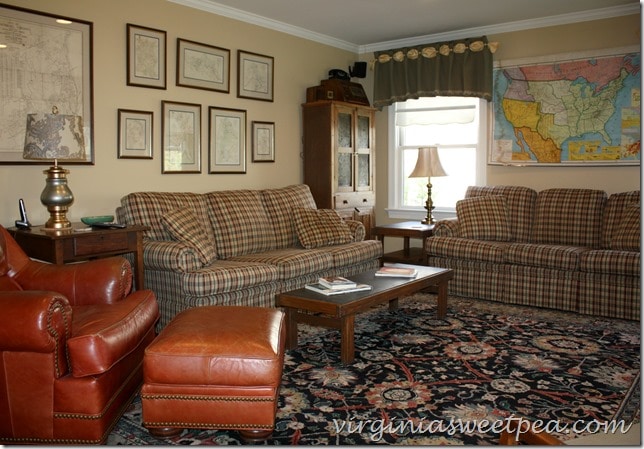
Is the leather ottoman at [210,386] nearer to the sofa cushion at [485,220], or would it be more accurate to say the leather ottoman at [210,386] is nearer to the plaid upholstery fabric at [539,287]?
the plaid upholstery fabric at [539,287]

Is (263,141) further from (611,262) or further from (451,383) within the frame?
(451,383)

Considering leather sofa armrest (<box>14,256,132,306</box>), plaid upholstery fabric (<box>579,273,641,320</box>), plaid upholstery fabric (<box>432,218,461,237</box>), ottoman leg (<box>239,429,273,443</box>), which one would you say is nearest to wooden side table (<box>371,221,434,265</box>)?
plaid upholstery fabric (<box>432,218,461,237</box>)

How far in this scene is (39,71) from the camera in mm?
3961

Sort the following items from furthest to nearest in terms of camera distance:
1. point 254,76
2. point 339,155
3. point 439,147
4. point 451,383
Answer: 1. point 439,147
2. point 339,155
3. point 254,76
4. point 451,383

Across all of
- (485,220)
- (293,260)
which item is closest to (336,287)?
(293,260)

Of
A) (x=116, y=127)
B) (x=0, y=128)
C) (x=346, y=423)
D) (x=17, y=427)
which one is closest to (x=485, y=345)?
(x=346, y=423)

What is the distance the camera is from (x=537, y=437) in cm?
151

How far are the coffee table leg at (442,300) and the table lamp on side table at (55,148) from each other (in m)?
2.56

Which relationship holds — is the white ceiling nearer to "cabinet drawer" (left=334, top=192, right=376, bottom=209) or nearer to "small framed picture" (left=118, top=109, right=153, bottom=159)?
"small framed picture" (left=118, top=109, right=153, bottom=159)

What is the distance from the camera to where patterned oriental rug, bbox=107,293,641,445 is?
254cm

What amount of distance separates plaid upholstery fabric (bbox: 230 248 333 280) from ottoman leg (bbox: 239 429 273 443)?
6.22 ft

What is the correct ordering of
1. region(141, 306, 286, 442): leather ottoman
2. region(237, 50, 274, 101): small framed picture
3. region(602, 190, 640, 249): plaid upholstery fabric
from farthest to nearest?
region(237, 50, 274, 101): small framed picture, region(602, 190, 640, 249): plaid upholstery fabric, region(141, 306, 286, 442): leather ottoman

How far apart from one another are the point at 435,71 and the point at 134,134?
3.13m

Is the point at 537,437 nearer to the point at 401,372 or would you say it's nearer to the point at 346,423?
the point at 346,423
